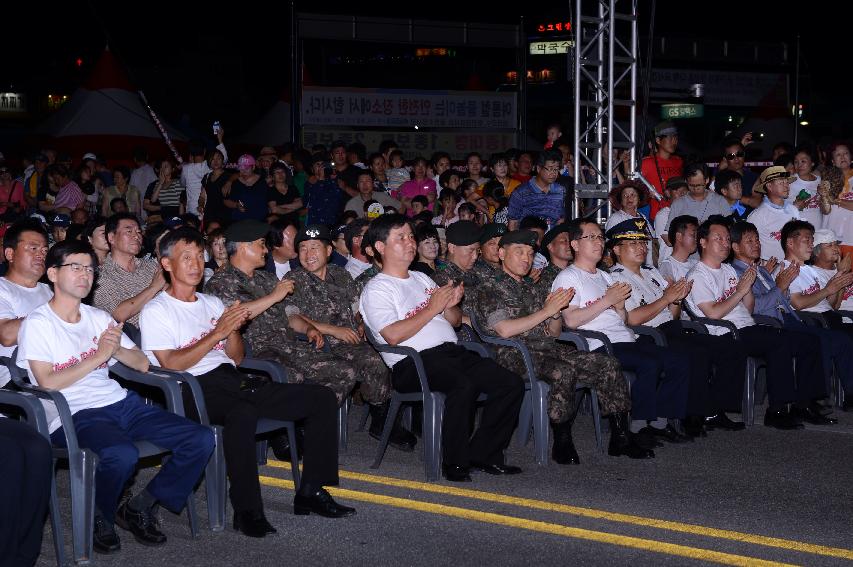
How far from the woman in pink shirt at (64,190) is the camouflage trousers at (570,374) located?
→ 29.4 ft

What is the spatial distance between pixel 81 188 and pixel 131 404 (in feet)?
37.4

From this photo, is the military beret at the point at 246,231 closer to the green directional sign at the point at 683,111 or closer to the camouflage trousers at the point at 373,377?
the camouflage trousers at the point at 373,377

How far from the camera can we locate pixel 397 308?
711cm

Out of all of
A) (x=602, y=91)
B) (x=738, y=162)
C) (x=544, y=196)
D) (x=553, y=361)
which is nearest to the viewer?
(x=553, y=361)

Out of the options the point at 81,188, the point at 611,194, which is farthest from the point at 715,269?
the point at 81,188

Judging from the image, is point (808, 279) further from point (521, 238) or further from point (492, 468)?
point (492, 468)

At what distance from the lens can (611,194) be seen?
11.5 m

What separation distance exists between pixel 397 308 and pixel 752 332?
3.30 meters

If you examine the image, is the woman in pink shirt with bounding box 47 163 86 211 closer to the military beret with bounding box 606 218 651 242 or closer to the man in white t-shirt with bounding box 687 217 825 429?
the military beret with bounding box 606 218 651 242

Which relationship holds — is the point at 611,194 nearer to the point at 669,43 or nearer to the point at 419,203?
the point at 419,203

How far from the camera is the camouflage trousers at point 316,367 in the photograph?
7.39 m

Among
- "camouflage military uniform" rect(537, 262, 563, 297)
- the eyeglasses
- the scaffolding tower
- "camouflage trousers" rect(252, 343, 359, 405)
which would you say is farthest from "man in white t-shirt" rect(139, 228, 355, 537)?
the scaffolding tower

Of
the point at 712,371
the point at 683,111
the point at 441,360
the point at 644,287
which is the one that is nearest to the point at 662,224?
the point at 644,287

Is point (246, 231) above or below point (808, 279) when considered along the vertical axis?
above
